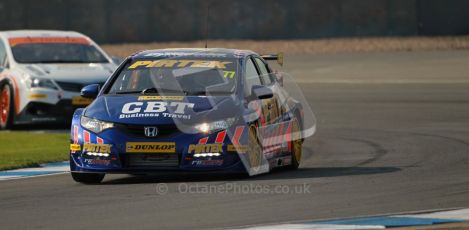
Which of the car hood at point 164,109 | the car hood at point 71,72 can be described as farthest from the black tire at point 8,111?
the car hood at point 164,109

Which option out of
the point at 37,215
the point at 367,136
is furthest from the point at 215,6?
the point at 37,215

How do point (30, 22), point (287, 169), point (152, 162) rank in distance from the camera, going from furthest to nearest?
point (30, 22) → point (287, 169) → point (152, 162)

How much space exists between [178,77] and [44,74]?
776cm

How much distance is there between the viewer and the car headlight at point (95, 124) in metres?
11.5

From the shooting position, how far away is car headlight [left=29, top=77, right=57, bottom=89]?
64.4 ft

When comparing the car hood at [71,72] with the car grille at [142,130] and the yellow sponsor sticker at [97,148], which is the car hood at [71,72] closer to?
the yellow sponsor sticker at [97,148]

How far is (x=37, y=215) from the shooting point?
9562 mm

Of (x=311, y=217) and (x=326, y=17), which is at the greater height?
(x=311, y=217)

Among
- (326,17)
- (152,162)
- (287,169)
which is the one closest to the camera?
(152,162)

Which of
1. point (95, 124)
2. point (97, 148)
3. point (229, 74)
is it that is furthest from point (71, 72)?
point (97, 148)

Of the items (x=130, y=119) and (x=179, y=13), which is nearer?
(x=130, y=119)

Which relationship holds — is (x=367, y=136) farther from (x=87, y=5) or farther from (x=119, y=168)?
(x=87, y=5)

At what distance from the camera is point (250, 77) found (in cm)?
1270

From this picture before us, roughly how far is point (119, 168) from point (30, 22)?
24503 millimetres
